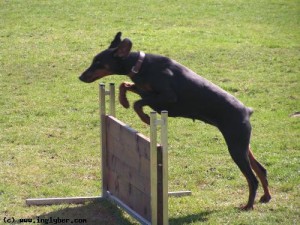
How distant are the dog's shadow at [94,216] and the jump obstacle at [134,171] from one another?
11 centimetres

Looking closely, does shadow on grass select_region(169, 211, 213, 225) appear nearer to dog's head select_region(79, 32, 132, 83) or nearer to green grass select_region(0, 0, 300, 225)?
green grass select_region(0, 0, 300, 225)

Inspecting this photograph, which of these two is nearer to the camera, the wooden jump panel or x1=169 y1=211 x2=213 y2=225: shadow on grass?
the wooden jump panel

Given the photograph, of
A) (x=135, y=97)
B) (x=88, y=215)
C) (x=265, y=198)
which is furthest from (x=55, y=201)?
(x=135, y=97)

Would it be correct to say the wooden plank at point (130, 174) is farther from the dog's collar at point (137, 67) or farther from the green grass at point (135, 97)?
the dog's collar at point (137, 67)

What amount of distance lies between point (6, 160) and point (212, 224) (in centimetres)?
379

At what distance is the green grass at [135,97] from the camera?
930cm

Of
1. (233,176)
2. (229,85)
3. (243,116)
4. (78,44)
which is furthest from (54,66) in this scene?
(243,116)

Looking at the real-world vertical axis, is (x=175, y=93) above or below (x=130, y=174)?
above

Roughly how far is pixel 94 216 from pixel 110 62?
5.67 feet

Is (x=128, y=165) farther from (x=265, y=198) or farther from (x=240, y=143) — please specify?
(x=265, y=198)

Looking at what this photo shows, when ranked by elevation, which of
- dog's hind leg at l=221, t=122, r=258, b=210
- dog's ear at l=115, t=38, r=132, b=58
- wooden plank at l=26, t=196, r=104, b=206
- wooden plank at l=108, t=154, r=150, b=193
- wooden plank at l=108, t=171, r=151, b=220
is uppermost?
dog's ear at l=115, t=38, r=132, b=58

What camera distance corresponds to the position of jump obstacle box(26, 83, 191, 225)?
25.0ft

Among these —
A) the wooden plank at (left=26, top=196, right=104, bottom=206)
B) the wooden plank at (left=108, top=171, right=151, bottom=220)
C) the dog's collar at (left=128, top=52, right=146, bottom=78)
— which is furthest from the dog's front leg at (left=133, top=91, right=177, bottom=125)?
the wooden plank at (left=26, top=196, right=104, bottom=206)

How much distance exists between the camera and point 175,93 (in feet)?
26.8
